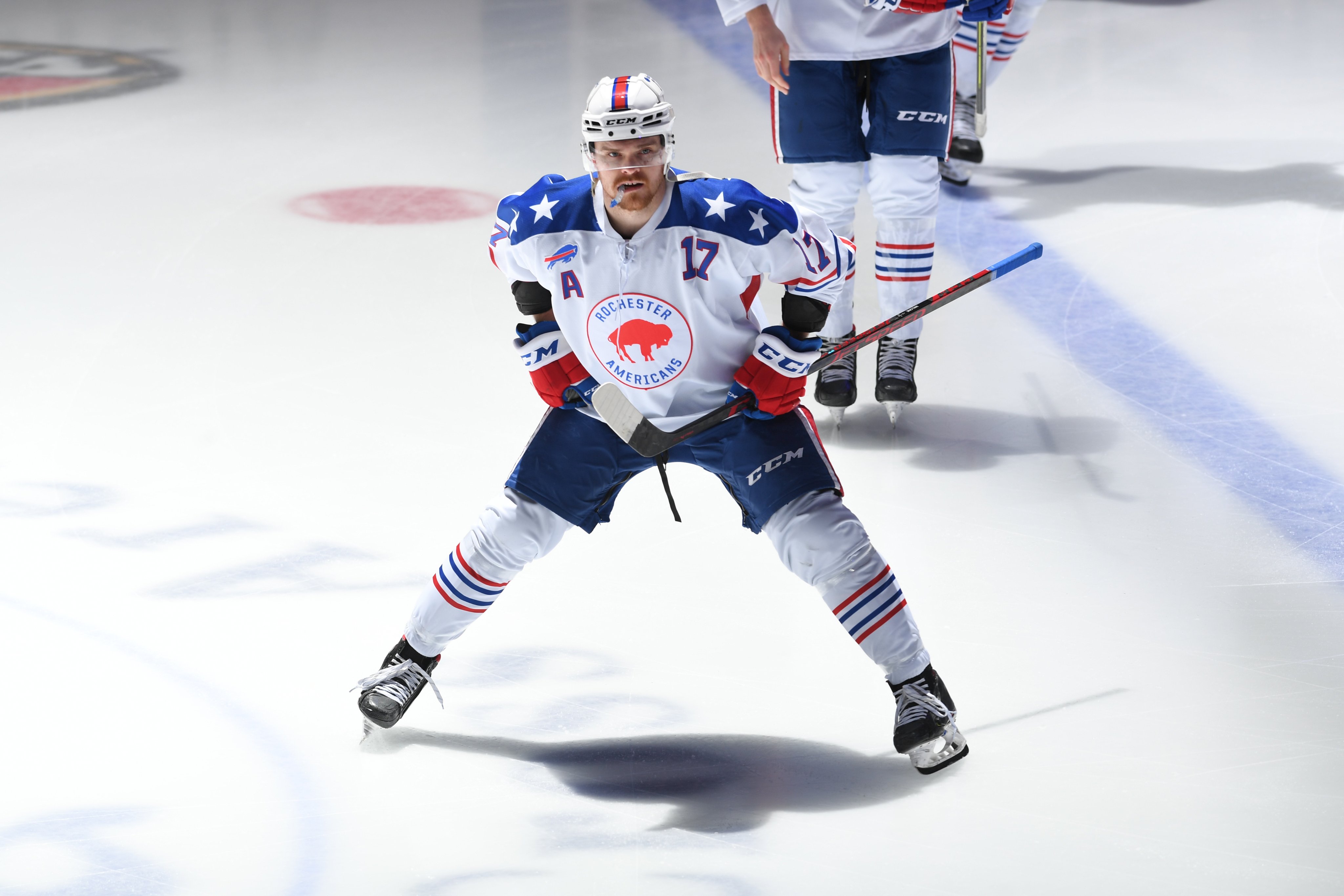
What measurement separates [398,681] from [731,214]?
91 centimetres

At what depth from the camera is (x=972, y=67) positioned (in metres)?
5.21

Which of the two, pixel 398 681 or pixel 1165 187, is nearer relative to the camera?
pixel 398 681

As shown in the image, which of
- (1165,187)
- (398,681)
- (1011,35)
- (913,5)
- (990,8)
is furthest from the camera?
(1011,35)

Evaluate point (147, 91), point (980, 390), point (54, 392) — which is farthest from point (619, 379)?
point (147, 91)

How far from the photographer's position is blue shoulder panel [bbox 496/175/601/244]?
2.31 m

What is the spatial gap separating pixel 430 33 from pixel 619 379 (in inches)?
222

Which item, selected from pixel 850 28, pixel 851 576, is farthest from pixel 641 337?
pixel 850 28

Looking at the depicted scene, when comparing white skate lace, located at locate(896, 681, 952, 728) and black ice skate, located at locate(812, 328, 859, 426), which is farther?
black ice skate, located at locate(812, 328, 859, 426)

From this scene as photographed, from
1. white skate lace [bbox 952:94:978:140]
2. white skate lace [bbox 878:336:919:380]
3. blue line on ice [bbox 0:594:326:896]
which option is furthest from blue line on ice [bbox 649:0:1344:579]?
blue line on ice [bbox 0:594:326:896]

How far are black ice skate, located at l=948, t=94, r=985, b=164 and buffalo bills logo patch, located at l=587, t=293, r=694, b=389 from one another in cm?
324

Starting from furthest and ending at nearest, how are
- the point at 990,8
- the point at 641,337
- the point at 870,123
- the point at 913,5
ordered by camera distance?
the point at 990,8 → the point at 870,123 → the point at 913,5 → the point at 641,337

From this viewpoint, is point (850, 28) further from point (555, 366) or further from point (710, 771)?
point (710, 771)

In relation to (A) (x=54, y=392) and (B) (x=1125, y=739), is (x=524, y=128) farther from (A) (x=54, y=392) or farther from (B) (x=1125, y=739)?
(B) (x=1125, y=739)

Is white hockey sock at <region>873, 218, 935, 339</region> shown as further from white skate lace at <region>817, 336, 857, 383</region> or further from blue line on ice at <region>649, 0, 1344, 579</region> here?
blue line on ice at <region>649, 0, 1344, 579</region>
